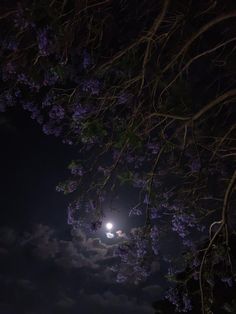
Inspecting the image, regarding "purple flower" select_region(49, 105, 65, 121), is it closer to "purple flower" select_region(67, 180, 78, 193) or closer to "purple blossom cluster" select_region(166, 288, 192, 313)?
"purple flower" select_region(67, 180, 78, 193)

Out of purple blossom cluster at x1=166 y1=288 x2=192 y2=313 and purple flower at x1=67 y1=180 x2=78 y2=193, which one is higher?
purple flower at x1=67 y1=180 x2=78 y2=193

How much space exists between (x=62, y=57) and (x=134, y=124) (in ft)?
5.67

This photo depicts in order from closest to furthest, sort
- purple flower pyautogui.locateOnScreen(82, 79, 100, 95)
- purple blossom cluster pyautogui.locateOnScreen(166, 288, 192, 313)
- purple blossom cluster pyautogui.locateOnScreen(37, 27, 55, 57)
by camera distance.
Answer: purple blossom cluster pyautogui.locateOnScreen(37, 27, 55, 57) < purple flower pyautogui.locateOnScreen(82, 79, 100, 95) < purple blossom cluster pyautogui.locateOnScreen(166, 288, 192, 313)

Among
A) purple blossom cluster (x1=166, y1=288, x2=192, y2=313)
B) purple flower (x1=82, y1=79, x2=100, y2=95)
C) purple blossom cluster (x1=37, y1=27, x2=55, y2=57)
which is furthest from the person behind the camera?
purple blossom cluster (x1=166, y1=288, x2=192, y2=313)

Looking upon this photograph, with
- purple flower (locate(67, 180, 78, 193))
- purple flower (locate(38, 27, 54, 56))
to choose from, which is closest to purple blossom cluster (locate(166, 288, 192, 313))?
purple flower (locate(67, 180, 78, 193))

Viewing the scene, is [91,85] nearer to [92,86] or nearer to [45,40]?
[92,86]

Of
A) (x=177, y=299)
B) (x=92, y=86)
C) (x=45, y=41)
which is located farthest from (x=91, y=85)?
(x=177, y=299)

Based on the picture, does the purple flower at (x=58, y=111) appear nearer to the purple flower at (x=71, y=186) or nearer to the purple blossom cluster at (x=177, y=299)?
the purple flower at (x=71, y=186)

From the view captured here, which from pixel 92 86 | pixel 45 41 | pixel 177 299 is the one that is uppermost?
pixel 92 86

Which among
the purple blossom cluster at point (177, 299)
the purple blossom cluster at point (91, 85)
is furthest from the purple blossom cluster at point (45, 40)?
the purple blossom cluster at point (177, 299)

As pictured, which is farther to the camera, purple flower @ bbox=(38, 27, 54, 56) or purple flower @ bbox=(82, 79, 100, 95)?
purple flower @ bbox=(82, 79, 100, 95)

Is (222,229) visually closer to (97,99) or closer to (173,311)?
(97,99)

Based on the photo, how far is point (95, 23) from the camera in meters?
7.96

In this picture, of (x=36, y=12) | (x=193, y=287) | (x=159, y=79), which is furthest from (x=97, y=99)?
(x=193, y=287)
